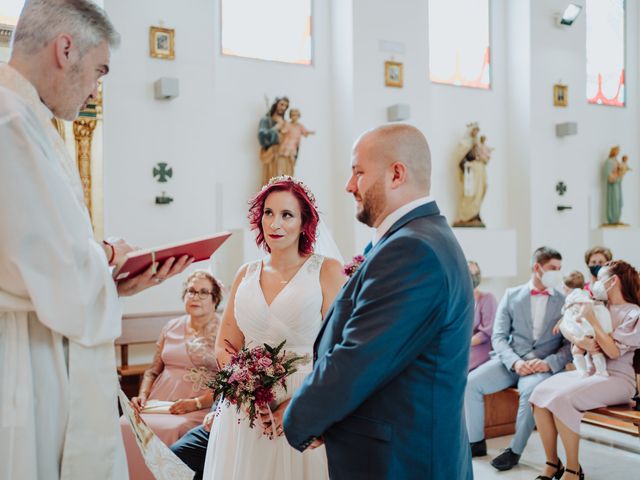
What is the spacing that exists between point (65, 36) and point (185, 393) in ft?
10.6

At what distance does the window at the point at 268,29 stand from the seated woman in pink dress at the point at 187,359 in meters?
4.97

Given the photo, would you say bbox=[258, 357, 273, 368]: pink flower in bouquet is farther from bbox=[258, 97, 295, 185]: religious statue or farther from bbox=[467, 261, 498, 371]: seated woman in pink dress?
bbox=[258, 97, 295, 185]: religious statue

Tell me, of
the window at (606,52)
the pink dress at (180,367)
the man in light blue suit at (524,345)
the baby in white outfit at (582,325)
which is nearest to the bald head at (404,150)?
the pink dress at (180,367)

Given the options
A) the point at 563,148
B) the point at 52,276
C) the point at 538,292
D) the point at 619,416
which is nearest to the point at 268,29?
Answer: the point at 563,148

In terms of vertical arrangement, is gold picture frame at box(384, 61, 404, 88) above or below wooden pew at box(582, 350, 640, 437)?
above

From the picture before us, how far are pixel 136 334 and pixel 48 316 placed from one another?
216 inches

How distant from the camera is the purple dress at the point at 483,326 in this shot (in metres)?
6.11

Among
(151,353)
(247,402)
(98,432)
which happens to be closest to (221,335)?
(247,402)

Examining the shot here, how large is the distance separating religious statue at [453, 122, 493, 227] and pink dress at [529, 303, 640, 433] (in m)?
5.34

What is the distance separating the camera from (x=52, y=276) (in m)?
1.56

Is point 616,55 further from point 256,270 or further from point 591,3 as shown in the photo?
point 256,270

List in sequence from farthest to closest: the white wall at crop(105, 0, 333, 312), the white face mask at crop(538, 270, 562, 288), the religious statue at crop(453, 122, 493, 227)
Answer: the religious statue at crop(453, 122, 493, 227) < the white wall at crop(105, 0, 333, 312) < the white face mask at crop(538, 270, 562, 288)

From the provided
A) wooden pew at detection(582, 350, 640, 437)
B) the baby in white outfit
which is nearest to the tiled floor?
wooden pew at detection(582, 350, 640, 437)

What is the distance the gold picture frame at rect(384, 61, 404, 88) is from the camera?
9.14 metres
